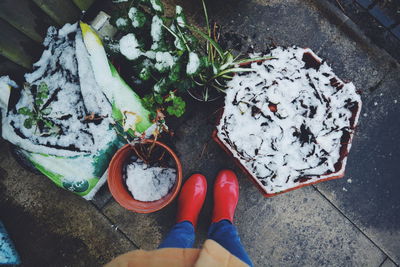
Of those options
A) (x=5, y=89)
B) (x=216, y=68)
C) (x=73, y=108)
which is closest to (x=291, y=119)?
(x=216, y=68)

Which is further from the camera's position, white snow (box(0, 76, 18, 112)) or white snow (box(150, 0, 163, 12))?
white snow (box(0, 76, 18, 112))

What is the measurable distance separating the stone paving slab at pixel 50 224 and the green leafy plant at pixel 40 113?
56 cm

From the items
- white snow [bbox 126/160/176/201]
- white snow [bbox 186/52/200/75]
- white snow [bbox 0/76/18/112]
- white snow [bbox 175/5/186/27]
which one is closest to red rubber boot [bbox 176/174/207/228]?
white snow [bbox 126/160/176/201]

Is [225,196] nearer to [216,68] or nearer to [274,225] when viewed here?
[274,225]

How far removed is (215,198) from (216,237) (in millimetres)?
253

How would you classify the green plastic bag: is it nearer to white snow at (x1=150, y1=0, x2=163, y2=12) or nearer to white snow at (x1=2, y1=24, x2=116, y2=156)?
white snow at (x1=2, y1=24, x2=116, y2=156)

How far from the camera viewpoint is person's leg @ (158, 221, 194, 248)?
128 centimetres

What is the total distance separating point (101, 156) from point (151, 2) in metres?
0.75

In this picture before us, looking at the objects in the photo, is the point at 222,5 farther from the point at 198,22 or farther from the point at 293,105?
the point at 293,105

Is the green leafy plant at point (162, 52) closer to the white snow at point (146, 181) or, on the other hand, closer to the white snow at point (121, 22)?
the white snow at point (121, 22)

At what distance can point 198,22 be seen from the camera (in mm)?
1693

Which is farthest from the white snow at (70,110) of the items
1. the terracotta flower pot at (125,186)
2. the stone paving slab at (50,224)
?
the stone paving slab at (50,224)

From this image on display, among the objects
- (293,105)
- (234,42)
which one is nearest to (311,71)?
(293,105)

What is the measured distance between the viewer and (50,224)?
169 cm
